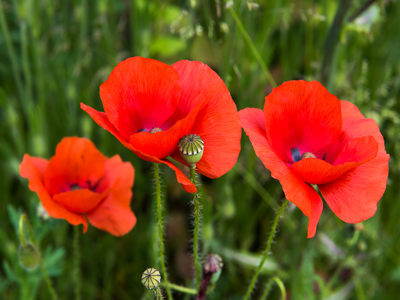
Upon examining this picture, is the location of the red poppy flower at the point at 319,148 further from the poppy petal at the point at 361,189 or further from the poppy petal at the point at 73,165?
the poppy petal at the point at 73,165

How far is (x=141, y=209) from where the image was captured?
161 centimetres

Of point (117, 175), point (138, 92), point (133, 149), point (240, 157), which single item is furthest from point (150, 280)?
point (240, 157)

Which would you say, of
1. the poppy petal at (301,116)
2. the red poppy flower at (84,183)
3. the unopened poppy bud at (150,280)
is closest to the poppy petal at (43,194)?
the red poppy flower at (84,183)

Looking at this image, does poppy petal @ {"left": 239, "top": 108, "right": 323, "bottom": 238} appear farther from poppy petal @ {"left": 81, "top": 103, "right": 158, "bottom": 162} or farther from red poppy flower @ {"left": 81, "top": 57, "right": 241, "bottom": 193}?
poppy petal @ {"left": 81, "top": 103, "right": 158, "bottom": 162}

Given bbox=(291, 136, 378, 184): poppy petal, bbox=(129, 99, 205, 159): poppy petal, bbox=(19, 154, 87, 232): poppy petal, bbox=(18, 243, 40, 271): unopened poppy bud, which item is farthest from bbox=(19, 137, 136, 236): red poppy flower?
bbox=(291, 136, 378, 184): poppy petal

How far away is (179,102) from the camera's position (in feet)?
2.24

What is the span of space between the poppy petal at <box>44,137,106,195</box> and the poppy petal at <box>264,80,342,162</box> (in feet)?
1.24

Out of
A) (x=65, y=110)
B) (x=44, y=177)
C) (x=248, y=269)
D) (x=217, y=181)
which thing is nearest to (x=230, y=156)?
(x=44, y=177)

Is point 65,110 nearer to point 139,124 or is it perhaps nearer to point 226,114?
point 139,124

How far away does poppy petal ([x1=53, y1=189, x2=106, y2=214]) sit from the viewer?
0.78 m

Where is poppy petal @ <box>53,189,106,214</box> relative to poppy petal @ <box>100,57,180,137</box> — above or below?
below

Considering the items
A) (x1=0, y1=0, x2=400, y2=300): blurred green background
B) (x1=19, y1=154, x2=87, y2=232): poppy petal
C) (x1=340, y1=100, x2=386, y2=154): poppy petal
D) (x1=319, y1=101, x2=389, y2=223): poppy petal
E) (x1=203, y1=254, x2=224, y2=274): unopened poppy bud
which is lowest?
(x1=0, y1=0, x2=400, y2=300): blurred green background

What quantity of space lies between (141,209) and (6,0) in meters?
1.00

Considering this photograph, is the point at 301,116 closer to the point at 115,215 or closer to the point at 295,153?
the point at 295,153
